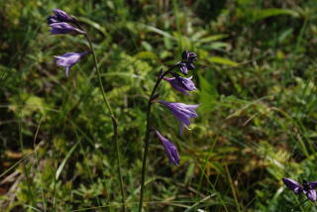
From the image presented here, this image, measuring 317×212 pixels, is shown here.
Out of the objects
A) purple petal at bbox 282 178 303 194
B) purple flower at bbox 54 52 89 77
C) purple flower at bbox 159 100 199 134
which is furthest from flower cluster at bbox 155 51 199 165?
purple petal at bbox 282 178 303 194

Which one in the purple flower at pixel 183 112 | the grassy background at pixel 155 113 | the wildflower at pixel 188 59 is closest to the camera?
the wildflower at pixel 188 59

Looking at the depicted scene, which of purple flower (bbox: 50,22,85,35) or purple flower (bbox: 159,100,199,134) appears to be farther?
purple flower (bbox: 50,22,85,35)

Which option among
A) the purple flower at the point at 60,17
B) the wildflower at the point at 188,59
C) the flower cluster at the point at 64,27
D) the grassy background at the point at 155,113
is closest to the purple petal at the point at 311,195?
the grassy background at the point at 155,113


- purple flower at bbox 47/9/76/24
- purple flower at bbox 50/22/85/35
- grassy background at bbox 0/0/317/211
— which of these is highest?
purple flower at bbox 47/9/76/24

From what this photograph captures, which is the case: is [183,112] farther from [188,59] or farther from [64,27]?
[64,27]

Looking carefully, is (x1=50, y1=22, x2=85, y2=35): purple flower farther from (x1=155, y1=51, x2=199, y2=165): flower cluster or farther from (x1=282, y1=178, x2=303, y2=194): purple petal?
(x1=282, y1=178, x2=303, y2=194): purple petal

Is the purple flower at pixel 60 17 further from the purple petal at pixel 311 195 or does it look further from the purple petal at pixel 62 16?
the purple petal at pixel 311 195

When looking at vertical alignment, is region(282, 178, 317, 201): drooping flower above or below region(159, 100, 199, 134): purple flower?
below

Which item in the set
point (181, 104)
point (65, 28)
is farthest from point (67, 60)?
point (181, 104)

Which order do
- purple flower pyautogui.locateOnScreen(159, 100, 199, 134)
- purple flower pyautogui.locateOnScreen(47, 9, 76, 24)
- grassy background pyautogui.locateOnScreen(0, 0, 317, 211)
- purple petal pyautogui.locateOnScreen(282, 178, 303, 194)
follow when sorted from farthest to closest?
1. grassy background pyautogui.locateOnScreen(0, 0, 317, 211)
2. purple petal pyautogui.locateOnScreen(282, 178, 303, 194)
3. purple flower pyautogui.locateOnScreen(47, 9, 76, 24)
4. purple flower pyautogui.locateOnScreen(159, 100, 199, 134)
